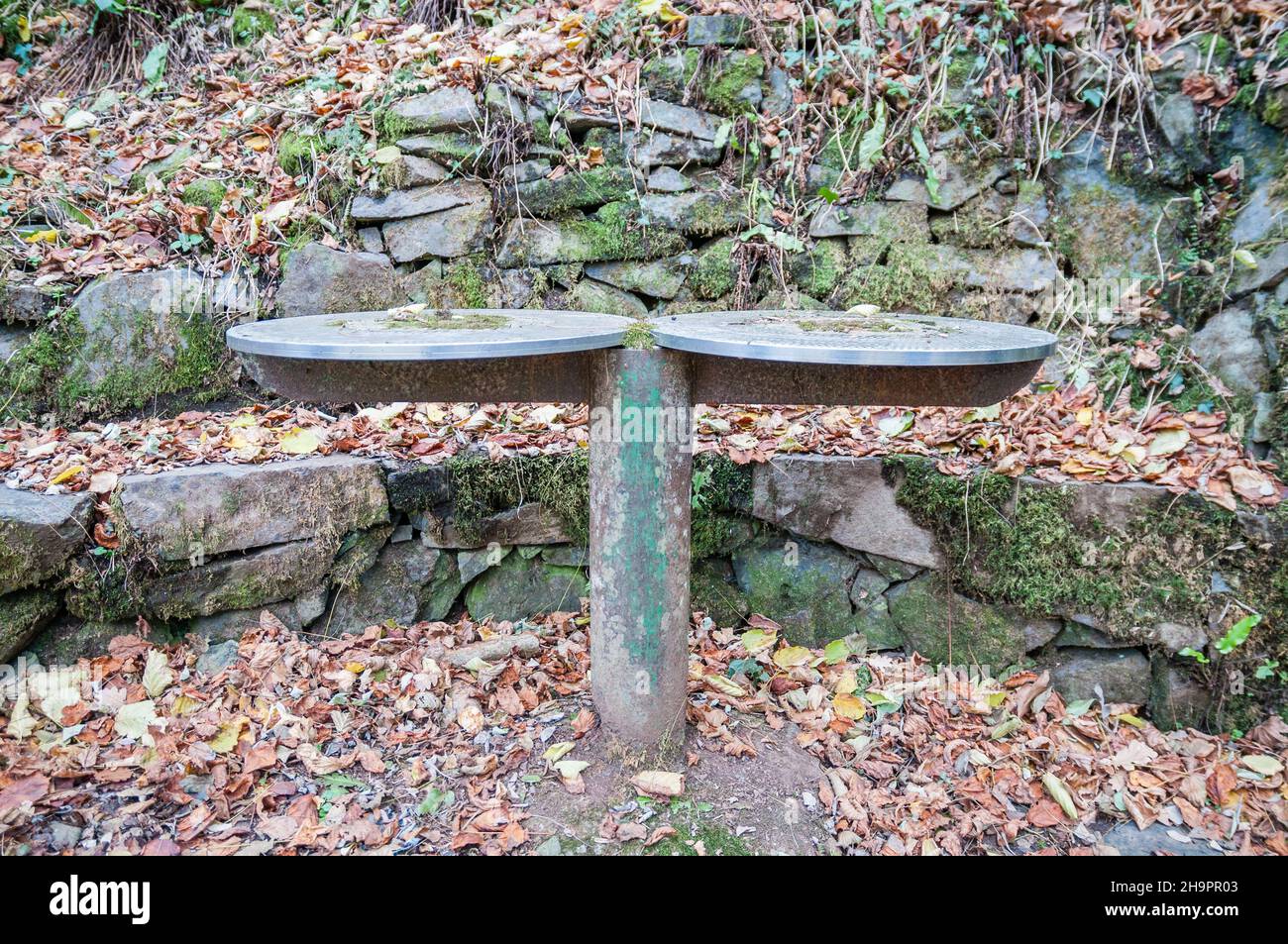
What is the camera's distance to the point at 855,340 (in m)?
1.69

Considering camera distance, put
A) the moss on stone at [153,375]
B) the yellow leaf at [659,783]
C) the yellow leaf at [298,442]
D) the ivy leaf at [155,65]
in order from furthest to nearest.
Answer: the ivy leaf at [155,65]
the moss on stone at [153,375]
the yellow leaf at [298,442]
the yellow leaf at [659,783]

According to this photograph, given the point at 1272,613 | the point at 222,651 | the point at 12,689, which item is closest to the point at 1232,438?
the point at 1272,613

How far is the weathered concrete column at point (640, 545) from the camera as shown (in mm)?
1915

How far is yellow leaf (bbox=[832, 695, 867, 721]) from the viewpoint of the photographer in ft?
8.04

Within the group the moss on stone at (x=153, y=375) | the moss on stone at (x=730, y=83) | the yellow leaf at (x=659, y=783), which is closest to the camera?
the yellow leaf at (x=659, y=783)

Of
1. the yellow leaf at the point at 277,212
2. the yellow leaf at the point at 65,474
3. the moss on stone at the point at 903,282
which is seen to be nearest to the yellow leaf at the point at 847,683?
the moss on stone at the point at 903,282

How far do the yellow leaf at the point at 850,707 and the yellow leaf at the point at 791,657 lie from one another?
0.71 ft

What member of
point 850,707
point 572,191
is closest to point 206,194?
point 572,191

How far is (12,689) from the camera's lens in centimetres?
239

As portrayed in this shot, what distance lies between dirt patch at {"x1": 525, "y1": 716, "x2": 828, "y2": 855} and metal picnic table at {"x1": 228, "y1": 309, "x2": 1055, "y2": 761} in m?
0.10

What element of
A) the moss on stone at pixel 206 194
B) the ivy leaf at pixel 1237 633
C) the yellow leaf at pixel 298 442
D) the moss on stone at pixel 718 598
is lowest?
the moss on stone at pixel 718 598

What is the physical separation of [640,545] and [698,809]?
71 centimetres

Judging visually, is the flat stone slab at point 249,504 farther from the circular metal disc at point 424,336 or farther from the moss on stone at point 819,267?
the moss on stone at point 819,267

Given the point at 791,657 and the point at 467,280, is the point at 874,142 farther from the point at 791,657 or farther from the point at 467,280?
the point at 791,657
